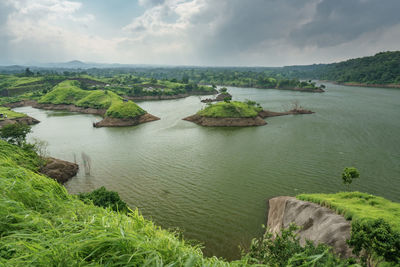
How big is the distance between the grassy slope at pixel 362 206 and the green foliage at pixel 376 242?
2.54m

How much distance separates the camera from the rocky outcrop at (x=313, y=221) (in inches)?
489

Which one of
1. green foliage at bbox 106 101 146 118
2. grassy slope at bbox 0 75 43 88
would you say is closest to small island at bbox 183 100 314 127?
green foliage at bbox 106 101 146 118

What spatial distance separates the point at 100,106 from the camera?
88.6 m

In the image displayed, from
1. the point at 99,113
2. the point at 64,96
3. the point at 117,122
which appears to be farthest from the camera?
the point at 64,96

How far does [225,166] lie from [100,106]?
74.7 meters

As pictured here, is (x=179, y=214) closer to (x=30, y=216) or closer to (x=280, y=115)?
(x=30, y=216)

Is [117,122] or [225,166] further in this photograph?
[117,122]

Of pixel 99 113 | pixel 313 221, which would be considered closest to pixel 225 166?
pixel 313 221

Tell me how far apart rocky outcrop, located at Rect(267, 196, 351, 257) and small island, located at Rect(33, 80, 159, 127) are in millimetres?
55229

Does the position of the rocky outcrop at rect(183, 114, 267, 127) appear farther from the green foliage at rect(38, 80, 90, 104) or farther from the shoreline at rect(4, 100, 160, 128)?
the green foliage at rect(38, 80, 90, 104)

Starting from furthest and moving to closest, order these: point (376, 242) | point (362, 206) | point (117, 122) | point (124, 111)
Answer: point (124, 111), point (117, 122), point (362, 206), point (376, 242)

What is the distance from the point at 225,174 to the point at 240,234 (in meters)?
11.9

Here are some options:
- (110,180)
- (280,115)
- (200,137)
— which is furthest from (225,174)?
(280,115)

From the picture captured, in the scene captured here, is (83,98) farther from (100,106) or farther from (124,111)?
(124,111)
